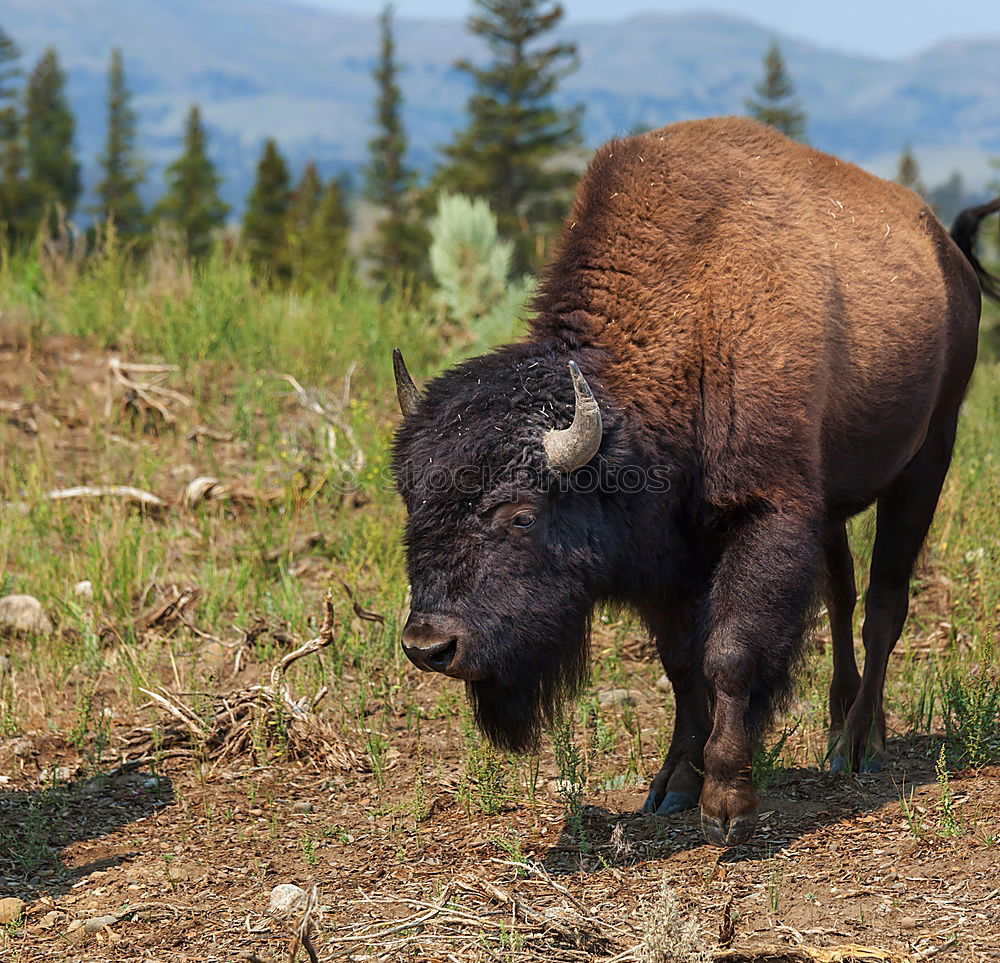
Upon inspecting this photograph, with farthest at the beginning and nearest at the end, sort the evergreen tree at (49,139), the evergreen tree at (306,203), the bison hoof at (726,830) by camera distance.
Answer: the evergreen tree at (49,139) < the evergreen tree at (306,203) < the bison hoof at (726,830)

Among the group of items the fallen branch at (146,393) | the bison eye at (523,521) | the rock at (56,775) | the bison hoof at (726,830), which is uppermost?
the bison eye at (523,521)

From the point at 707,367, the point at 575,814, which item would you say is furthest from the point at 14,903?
the point at 707,367

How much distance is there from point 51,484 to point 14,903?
432 cm

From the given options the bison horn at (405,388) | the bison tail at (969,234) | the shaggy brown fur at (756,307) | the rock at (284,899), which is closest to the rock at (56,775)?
the rock at (284,899)

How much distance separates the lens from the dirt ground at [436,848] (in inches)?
128

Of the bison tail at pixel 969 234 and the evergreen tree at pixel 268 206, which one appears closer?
the bison tail at pixel 969 234

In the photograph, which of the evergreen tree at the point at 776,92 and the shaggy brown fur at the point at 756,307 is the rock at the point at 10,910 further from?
the evergreen tree at the point at 776,92

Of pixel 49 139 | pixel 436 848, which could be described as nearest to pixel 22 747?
pixel 436 848

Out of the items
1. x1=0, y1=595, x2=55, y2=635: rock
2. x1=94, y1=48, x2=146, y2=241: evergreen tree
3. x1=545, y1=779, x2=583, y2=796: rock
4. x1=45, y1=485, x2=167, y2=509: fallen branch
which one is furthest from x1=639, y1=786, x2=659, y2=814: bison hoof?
x1=94, y1=48, x2=146, y2=241: evergreen tree

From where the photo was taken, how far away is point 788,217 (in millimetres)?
4477

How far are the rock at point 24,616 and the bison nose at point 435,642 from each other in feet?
10.3

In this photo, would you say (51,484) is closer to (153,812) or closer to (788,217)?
(153,812)

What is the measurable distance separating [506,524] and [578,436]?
35 cm

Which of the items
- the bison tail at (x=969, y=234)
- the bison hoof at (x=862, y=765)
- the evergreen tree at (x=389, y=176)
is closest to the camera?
the bison hoof at (x=862, y=765)
